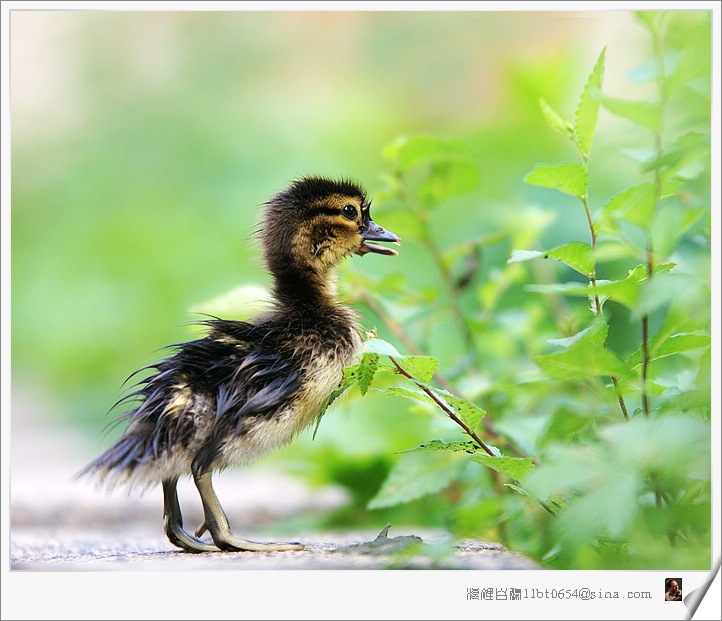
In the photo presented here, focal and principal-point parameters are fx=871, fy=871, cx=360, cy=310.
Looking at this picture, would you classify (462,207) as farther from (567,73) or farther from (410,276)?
(567,73)

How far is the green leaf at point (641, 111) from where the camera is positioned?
135 cm

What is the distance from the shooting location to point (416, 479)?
6.37 ft

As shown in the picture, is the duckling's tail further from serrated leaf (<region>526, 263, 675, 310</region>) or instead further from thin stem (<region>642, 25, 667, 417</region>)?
thin stem (<region>642, 25, 667, 417</region>)

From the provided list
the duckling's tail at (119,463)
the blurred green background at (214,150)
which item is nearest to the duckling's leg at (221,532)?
the duckling's tail at (119,463)

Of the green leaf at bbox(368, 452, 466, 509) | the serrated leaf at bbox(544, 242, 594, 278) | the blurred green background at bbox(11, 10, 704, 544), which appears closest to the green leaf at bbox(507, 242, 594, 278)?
the serrated leaf at bbox(544, 242, 594, 278)

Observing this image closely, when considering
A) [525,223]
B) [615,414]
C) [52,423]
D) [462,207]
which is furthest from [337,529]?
[462,207]

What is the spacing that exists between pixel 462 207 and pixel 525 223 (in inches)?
68.3

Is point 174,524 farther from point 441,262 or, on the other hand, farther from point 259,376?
point 441,262

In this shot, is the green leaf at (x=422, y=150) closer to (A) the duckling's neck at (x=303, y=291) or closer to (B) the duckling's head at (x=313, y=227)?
(B) the duckling's head at (x=313, y=227)

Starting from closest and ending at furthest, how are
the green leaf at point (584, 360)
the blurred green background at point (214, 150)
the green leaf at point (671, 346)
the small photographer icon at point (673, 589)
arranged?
the green leaf at point (584, 360)
the green leaf at point (671, 346)
the small photographer icon at point (673, 589)
the blurred green background at point (214, 150)

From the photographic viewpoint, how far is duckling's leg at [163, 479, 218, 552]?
174cm

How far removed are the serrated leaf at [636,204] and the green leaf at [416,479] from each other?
0.76 m

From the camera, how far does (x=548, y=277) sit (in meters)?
3.03

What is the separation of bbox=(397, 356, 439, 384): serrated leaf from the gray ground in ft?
0.92
